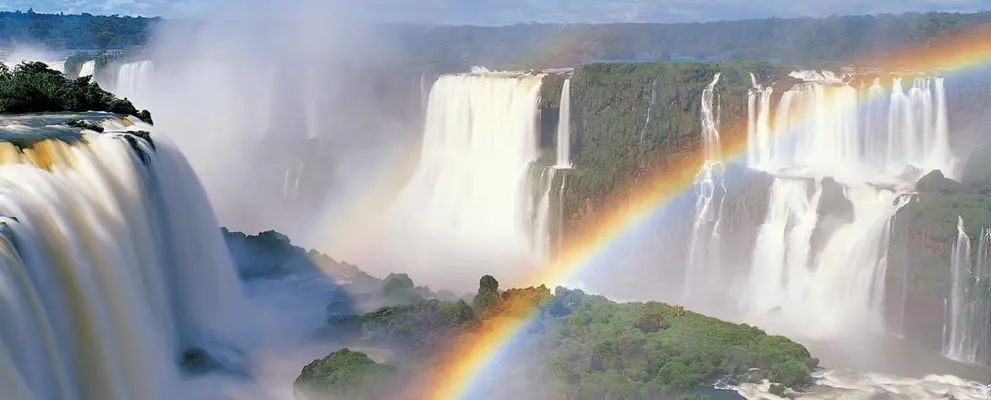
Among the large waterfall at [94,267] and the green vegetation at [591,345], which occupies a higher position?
the large waterfall at [94,267]

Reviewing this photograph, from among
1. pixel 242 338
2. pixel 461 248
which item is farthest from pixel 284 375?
pixel 461 248

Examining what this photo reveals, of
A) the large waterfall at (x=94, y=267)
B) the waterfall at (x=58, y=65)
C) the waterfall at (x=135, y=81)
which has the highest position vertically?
the waterfall at (x=58, y=65)

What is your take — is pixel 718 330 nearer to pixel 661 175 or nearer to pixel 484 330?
pixel 484 330

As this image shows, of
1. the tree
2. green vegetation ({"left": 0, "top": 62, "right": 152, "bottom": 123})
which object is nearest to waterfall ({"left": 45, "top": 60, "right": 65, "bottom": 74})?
green vegetation ({"left": 0, "top": 62, "right": 152, "bottom": 123})

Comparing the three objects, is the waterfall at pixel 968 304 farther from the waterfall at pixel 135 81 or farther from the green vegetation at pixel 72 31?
the green vegetation at pixel 72 31

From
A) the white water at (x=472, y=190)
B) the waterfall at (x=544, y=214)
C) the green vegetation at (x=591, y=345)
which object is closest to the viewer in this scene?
the green vegetation at (x=591, y=345)

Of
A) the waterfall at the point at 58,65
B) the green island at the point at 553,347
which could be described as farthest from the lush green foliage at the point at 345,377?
the waterfall at the point at 58,65

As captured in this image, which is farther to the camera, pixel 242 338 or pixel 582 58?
pixel 582 58
